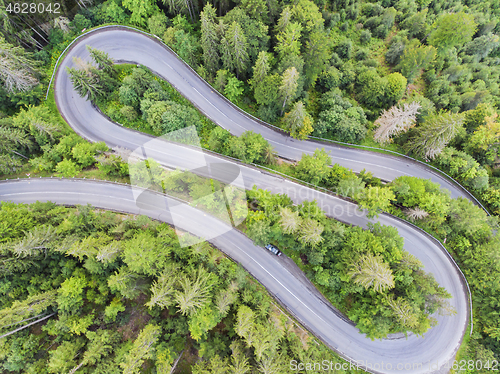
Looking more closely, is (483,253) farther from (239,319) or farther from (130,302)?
(130,302)

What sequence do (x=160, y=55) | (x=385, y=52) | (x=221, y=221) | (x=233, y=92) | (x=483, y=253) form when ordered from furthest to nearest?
1. (x=385, y=52)
2. (x=160, y=55)
3. (x=233, y=92)
4. (x=221, y=221)
5. (x=483, y=253)

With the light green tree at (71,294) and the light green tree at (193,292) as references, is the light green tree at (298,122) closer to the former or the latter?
the light green tree at (193,292)

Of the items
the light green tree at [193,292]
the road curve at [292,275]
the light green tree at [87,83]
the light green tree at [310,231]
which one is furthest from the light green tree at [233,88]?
the light green tree at [193,292]

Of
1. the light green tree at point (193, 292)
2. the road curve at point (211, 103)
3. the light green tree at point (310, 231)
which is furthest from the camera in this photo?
the road curve at point (211, 103)

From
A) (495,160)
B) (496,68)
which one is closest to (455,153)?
(495,160)

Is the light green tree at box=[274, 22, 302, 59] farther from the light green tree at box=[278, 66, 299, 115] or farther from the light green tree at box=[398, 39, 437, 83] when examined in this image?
the light green tree at box=[398, 39, 437, 83]

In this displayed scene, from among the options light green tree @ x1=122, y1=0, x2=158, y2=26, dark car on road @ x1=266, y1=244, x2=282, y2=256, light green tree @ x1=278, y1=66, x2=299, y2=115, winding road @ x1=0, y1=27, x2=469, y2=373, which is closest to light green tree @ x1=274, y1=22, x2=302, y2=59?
light green tree @ x1=278, y1=66, x2=299, y2=115
